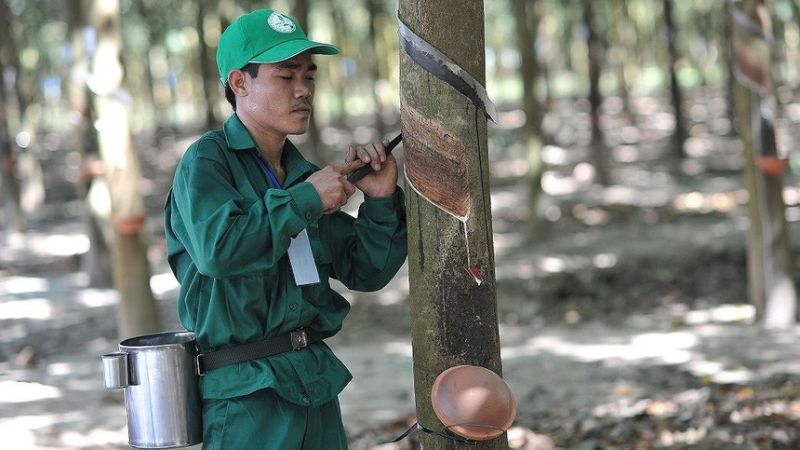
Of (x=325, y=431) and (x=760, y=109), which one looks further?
(x=760, y=109)

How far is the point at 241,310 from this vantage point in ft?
8.55

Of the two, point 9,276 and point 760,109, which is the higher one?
point 760,109

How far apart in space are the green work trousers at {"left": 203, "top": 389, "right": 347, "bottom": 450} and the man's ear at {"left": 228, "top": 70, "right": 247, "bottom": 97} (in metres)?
0.74

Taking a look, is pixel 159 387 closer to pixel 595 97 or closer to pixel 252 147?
pixel 252 147

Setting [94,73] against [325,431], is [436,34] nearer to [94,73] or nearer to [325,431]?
[325,431]

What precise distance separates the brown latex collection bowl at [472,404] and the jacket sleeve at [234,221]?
1.60ft

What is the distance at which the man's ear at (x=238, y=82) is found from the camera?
2688 mm

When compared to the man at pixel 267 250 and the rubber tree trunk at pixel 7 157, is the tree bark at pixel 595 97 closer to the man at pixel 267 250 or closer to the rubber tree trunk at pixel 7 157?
the rubber tree trunk at pixel 7 157

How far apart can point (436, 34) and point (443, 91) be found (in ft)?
0.44

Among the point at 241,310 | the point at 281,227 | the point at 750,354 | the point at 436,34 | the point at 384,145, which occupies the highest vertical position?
the point at 436,34

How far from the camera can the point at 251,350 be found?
8.64 feet

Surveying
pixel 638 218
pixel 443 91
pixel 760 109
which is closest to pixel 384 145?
pixel 443 91

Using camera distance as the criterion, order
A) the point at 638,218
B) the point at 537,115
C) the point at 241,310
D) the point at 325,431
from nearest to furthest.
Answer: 1. the point at 241,310
2. the point at 325,431
3. the point at 537,115
4. the point at 638,218

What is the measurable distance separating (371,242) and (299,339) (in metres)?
0.31
